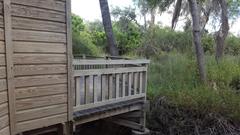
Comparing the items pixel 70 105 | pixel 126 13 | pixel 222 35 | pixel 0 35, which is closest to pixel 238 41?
pixel 222 35

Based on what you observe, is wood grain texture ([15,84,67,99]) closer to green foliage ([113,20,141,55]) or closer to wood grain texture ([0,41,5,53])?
wood grain texture ([0,41,5,53])

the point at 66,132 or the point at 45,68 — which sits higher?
the point at 45,68

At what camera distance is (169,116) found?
7434 millimetres

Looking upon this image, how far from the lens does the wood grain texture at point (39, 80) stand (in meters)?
3.70

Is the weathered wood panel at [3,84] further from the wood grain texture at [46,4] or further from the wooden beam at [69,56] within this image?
the wooden beam at [69,56]

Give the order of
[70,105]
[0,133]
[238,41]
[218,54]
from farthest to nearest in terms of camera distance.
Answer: [238,41] < [218,54] < [70,105] < [0,133]

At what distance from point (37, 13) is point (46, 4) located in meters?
0.18

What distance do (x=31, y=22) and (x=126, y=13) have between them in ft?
62.2

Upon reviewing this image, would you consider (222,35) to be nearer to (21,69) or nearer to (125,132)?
(125,132)

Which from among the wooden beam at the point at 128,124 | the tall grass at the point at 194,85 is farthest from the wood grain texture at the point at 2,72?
the tall grass at the point at 194,85

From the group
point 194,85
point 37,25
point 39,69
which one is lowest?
point 194,85

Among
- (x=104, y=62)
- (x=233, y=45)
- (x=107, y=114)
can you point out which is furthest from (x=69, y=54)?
(x=233, y=45)

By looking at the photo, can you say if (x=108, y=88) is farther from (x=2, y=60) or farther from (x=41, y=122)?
(x=2, y=60)

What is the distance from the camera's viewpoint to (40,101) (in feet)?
13.1
